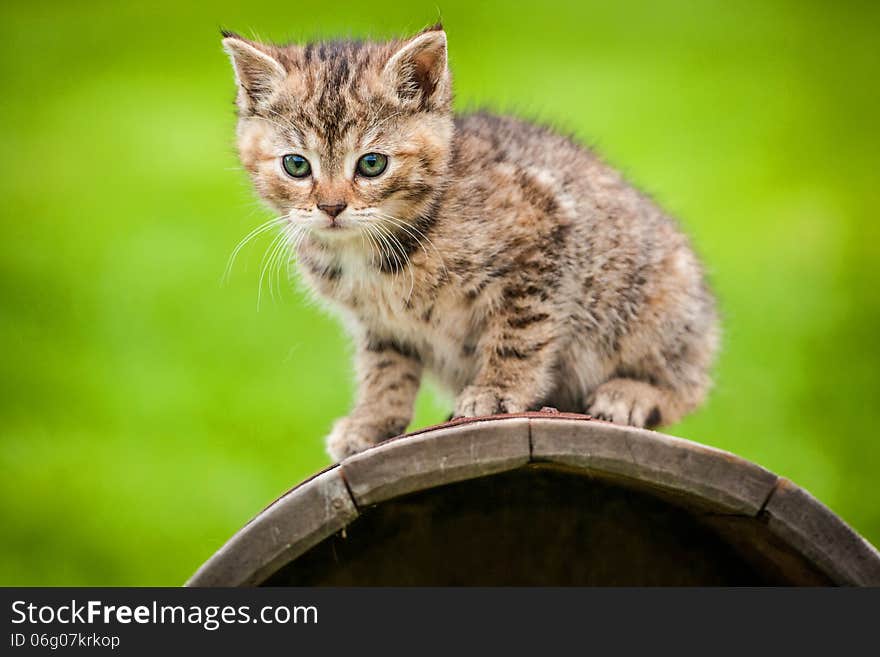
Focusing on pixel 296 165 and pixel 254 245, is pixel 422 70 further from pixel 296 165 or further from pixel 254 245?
pixel 254 245

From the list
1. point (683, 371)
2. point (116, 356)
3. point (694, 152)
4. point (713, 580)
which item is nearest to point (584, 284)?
point (683, 371)

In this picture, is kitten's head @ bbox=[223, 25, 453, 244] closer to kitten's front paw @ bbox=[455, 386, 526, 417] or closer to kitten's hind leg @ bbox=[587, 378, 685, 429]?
kitten's front paw @ bbox=[455, 386, 526, 417]

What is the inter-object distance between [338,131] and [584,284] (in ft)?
2.00

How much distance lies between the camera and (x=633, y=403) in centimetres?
229

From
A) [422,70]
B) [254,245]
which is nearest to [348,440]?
[422,70]

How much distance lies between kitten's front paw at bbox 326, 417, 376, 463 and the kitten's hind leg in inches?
19.2

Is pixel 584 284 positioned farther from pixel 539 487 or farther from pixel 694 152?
pixel 694 152

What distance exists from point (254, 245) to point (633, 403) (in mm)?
2022

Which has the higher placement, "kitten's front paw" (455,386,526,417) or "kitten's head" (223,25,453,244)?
"kitten's head" (223,25,453,244)

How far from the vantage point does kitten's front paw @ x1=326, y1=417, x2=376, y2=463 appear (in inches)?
90.6

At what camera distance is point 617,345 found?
2352 mm

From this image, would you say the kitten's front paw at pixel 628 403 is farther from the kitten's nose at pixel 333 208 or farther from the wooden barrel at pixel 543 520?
the kitten's nose at pixel 333 208

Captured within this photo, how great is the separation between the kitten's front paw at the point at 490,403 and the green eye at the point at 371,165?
0.49 m

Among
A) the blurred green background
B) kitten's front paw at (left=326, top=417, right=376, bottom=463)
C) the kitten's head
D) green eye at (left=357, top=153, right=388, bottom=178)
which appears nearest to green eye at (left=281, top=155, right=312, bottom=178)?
the kitten's head
